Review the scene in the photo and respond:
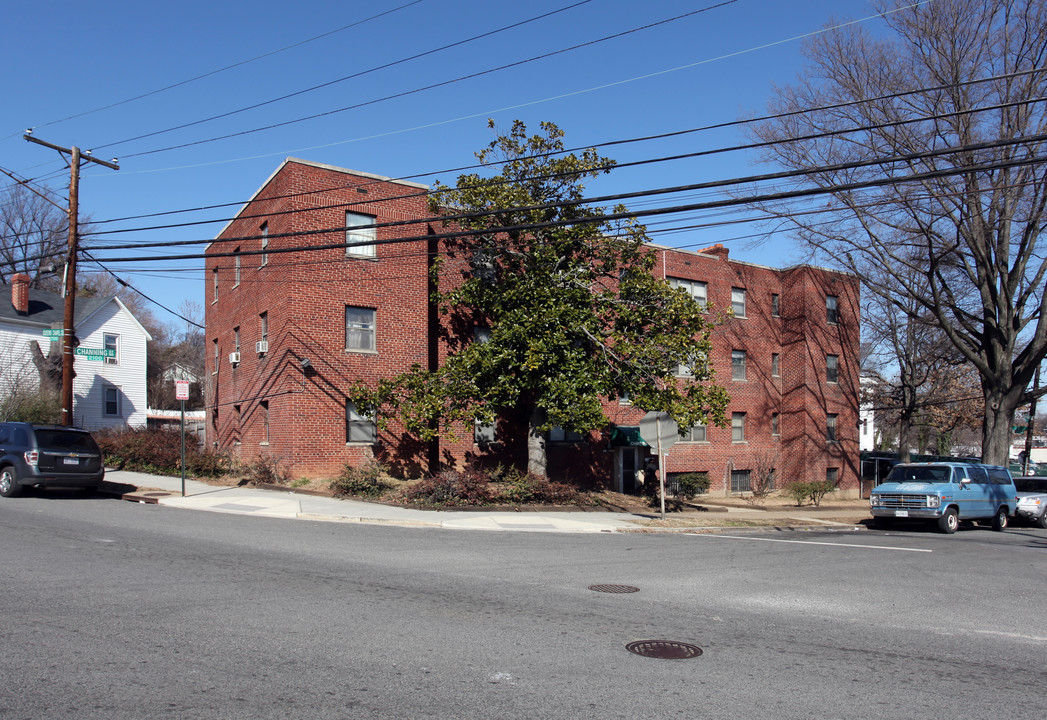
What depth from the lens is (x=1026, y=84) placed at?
2383cm

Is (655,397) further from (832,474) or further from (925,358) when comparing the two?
(925,358)

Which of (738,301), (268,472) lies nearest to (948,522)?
(738,301)

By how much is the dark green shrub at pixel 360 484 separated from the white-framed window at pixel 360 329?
177 inches

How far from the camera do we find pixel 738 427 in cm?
3347

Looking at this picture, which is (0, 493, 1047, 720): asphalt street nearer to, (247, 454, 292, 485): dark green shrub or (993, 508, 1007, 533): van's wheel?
(247, 454, 292, 485): dark green shrub

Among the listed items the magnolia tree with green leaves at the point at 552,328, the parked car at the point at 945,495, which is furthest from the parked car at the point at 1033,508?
the magnolia tree with green leaves at the point at 552,328

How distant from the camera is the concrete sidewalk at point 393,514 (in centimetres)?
1662

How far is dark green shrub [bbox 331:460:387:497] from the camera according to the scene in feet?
65.8

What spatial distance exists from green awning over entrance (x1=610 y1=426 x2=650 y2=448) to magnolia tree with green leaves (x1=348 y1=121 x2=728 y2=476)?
5.99 metres

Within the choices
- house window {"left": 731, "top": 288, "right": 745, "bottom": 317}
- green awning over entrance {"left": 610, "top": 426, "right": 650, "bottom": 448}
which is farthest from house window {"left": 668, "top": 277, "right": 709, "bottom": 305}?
green awning over entrance {"left": 610, "top": 426, "right": 650, "bottom": 448}

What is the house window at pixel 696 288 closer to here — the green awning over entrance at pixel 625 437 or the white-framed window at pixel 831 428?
Answer: the green awning over entrance at pixel 625 437

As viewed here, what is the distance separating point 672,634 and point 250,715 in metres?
3.98

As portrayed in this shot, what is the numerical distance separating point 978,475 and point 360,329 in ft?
59.5

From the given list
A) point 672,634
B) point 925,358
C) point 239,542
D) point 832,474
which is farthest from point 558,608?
point 925,358
